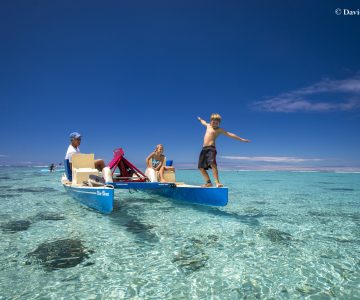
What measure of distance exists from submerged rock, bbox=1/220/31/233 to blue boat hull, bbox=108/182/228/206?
115 inches

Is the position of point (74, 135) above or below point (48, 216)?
above

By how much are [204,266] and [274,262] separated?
4.74 ft

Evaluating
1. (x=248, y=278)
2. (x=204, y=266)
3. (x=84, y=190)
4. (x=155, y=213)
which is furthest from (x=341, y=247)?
(x=84, y=190)

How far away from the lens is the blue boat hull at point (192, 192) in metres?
9.43

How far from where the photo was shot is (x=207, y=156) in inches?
366

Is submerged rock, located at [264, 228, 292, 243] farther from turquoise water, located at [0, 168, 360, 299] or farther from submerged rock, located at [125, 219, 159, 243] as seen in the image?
submerged rock, located at [125, 219, 159, 243]

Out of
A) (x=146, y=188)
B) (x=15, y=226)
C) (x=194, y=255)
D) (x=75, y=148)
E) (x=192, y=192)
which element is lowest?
(x=194, y=255)

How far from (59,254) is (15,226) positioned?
3.53 metres

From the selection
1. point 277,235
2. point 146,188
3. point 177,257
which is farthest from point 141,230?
point 277,235

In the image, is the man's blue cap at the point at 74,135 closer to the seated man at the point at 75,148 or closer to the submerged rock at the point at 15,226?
the seated man at the point at 75,148

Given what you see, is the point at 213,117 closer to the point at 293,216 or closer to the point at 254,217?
the point at 254,217

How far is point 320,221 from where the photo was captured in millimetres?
9648

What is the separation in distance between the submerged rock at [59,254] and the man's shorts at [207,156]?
473 cm

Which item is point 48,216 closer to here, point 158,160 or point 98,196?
point 98,196
